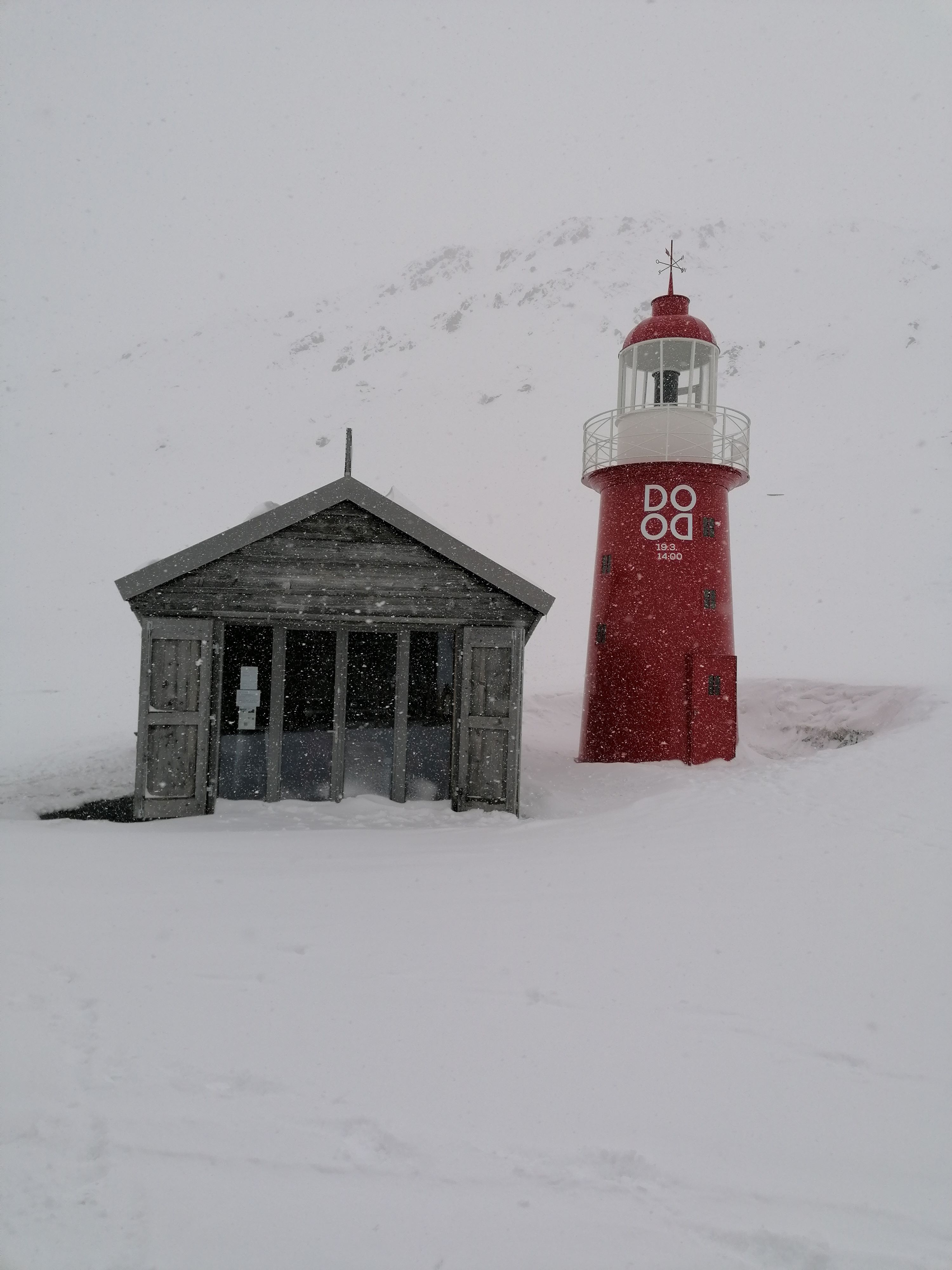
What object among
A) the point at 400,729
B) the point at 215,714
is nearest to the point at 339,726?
the point at 400,729

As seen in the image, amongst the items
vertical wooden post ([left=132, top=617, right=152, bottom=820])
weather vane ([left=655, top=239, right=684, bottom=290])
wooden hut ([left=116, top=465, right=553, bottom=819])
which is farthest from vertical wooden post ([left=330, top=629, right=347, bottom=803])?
weather vane ([left=655, top=239, right=684, bottom=290])

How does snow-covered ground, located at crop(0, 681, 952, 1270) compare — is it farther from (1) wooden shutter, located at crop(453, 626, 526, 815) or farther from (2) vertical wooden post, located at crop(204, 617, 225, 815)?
(1) wooden shutter, located at crop(453, 626, 526, 815)

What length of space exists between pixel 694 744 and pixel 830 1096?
30.6 ft

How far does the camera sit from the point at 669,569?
13859 millimetres

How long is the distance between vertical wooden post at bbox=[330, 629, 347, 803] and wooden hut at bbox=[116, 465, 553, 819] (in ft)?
0.06

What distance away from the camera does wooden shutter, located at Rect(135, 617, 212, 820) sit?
372 inches

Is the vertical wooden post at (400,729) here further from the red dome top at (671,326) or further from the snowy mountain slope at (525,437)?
the snowy mountain slope at (525,437)

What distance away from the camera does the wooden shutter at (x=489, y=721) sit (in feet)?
33.1

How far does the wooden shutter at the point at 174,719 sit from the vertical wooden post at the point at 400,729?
2.21m

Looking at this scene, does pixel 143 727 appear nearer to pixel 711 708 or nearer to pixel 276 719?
pixel 276 719

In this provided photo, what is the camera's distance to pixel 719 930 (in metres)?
6.45

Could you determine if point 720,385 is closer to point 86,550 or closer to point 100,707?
point 86,550

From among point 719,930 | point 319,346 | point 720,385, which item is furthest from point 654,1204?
point 319,346

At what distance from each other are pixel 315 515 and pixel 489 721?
10.4ft
